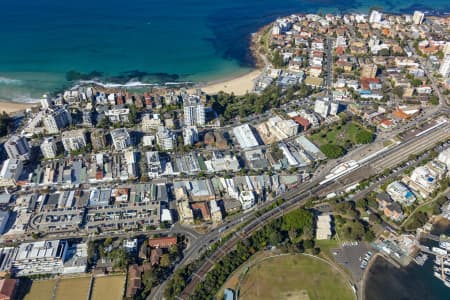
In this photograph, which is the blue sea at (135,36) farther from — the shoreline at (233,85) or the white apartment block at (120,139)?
the white apartment block at (120,139)

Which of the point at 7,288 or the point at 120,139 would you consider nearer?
the point at 7,288

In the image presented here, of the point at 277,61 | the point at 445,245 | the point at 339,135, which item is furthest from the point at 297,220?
the point at 277,61

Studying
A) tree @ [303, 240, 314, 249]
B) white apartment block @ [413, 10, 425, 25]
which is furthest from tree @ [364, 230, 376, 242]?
white apartment block @ [413, 10, 425, 25]


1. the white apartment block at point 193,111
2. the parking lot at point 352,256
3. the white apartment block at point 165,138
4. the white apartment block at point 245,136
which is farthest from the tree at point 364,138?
the white apartment block at point 165,138

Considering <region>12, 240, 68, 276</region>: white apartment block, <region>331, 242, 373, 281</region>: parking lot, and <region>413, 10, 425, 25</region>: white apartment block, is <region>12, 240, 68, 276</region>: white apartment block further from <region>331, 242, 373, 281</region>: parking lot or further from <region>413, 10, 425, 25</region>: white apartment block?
<region>413, 10, 425, 25</region>: white apartment block

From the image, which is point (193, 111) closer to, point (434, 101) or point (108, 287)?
point (108, 287)

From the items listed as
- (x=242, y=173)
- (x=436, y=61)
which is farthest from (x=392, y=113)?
(x=242, y=173)
